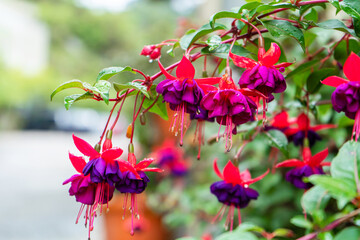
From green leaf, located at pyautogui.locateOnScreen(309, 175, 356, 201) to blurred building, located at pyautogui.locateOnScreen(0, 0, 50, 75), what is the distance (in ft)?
42.6

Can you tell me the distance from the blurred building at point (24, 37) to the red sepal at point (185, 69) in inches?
507

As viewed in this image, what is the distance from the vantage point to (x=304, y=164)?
1.68ft

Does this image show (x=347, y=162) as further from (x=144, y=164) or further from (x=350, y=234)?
(x=144, y=164)

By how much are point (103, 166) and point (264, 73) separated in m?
0.18

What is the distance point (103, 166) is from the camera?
0.39m

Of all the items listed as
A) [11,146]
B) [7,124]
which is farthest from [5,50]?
[11,146]

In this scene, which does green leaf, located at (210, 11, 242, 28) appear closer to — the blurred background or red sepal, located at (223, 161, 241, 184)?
red sepal, located at (223, 161, 241, 184)

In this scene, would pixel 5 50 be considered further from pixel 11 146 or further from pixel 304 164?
pixel 304 164

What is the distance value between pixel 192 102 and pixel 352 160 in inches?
6.3

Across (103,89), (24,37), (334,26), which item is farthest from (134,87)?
(24,37)

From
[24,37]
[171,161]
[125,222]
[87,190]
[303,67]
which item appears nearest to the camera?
[87,190]

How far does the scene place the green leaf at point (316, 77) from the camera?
1.76 ft

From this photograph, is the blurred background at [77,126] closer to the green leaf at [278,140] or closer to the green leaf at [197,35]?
the green leaf at [278,140]

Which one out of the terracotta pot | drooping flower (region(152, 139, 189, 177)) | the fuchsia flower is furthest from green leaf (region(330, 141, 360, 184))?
the terracotta pot
